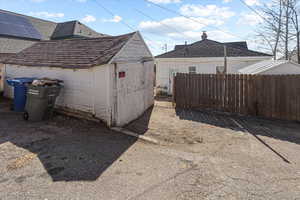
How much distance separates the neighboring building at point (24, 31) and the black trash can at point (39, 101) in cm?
637

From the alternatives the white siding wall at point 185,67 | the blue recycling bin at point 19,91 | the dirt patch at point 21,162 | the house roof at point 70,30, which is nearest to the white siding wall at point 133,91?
the dirt patch at point 21,162

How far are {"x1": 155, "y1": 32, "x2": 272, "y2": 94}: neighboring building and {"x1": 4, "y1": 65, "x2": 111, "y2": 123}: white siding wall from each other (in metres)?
7.89

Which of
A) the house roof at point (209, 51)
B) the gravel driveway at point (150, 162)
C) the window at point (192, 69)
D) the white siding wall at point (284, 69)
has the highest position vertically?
the house roof at point (209, 51)

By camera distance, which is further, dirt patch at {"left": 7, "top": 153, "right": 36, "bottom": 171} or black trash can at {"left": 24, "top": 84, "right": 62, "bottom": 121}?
black trash can at {"left": 24, "top": 84, "right": 62, "bottom": 121}

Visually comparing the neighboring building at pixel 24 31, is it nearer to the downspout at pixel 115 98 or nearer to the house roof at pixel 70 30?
the house roof at pixel 70 30

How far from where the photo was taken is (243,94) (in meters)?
8.20

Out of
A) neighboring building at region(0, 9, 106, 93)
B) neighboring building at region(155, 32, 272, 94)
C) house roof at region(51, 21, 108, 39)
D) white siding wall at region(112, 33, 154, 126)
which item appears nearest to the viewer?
white siding wall at region(112, 33, 154, 126)

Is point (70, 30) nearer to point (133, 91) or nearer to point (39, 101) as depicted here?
point (39, 101)

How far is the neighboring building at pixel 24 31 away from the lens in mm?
15276

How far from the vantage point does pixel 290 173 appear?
3.81 metres

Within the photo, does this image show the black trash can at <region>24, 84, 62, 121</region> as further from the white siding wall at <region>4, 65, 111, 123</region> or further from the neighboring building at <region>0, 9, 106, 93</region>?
the neighboring building at <region>0, 9, 106, 93</region>

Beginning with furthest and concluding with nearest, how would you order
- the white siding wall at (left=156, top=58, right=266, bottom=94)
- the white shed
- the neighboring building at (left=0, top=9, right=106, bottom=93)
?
the neighboring building at (left=0, top=9, right=106, bottom=93) < the white siding wall at (left=156, top=58, right=266, bottom=94) < the white shed

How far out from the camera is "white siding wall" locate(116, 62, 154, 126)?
22.2ft

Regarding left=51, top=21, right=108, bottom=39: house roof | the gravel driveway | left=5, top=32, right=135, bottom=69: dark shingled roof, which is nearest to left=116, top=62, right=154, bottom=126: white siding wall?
the gravel driveway
